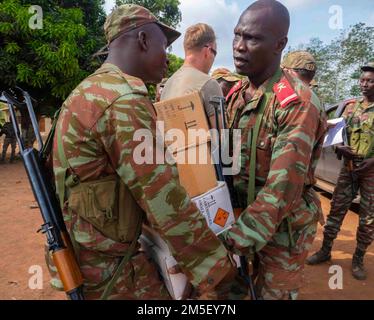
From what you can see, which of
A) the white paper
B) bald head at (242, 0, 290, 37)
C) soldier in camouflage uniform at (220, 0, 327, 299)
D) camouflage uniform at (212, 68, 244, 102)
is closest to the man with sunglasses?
soldier in camouflage uniform at (220, 0, 327, 299)

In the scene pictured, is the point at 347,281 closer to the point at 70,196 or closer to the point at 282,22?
the point at 282,22

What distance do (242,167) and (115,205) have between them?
29.4 inches

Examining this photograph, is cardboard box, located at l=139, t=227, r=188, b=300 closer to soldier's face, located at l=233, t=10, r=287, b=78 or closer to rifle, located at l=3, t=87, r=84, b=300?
rifle, located at l=3, t=87, r=84, b=300

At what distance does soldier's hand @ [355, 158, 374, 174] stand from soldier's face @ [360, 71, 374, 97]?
726 mm

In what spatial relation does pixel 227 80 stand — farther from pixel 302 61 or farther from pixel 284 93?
pixel 284 93

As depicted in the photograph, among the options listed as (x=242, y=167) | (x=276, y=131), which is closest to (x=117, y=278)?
(x=242, y=167)

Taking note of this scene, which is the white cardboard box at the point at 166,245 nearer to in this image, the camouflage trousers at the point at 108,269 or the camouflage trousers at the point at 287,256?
the camouflage trousers at the point at 108,269

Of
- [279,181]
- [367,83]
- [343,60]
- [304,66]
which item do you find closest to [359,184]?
[367,83]

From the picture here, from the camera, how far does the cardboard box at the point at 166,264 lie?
1443 millimetres

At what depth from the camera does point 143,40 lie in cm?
145

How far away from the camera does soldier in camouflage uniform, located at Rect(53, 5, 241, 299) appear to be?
1268 mm

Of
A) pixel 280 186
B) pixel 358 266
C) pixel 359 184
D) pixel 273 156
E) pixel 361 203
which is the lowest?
pixel 358 266

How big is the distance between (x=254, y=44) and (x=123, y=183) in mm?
922

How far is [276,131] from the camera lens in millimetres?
1657
